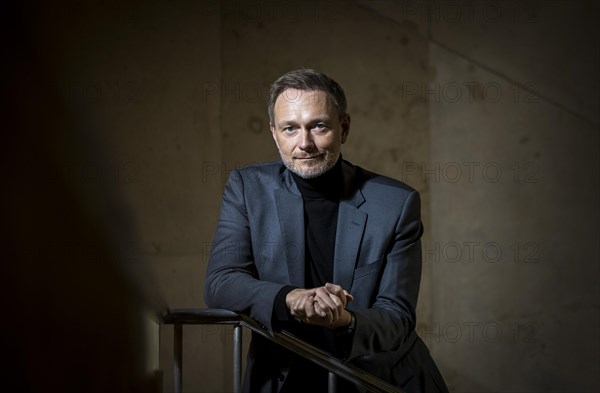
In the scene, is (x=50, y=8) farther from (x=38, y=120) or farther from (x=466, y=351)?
(x=466, y=351)

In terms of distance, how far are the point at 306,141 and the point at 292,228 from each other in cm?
25

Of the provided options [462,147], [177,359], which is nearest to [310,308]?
[177,359]

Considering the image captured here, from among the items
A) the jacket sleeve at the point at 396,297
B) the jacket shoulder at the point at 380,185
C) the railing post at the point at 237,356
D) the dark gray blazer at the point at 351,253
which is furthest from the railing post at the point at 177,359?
the jacket shoulder at the point at 380,185

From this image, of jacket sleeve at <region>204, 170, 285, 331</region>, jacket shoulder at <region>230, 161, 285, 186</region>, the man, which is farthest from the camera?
jacket shoulder at <region>230, 161, 285, 186</region>

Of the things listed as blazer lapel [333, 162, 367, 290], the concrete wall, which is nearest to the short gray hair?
blazer lapel [333, 162, 367, 290]

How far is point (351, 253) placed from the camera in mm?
1917

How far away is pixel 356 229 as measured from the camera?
194 cm

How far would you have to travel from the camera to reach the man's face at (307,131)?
1945mm

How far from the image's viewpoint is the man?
1853 mm

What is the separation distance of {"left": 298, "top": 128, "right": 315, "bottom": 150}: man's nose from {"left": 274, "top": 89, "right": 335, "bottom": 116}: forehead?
6 cm

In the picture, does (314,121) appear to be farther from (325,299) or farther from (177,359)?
(177,359)

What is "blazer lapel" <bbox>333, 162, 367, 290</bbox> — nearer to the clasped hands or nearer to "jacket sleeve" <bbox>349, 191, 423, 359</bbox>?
"jacket sleeve" <bbox>349, 191, 423, 359</bbox>

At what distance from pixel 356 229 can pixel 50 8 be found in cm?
149

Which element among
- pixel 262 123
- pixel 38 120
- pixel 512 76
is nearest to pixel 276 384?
pixel 38 120
